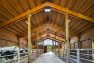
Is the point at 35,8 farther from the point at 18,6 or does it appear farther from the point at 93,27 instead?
the point at 93,27

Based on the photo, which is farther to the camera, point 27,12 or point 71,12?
point 27,12

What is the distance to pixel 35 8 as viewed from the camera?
12758 mm

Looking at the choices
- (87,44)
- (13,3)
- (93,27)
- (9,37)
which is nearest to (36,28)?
(9,37)

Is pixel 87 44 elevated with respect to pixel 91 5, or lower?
lower

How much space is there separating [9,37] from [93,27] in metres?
7.31

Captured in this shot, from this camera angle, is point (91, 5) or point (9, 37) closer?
point (91, 5)

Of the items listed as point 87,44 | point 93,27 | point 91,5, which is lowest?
point 87,44

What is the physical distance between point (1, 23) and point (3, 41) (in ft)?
8.76

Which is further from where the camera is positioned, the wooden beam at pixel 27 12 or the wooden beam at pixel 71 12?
the wooden beam at pixel 27 12

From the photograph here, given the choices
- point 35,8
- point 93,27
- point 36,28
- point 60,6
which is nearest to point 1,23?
point 35,8

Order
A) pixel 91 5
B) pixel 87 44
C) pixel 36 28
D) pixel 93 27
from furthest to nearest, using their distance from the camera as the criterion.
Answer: pixel 36 28, pixel 87 44, pixel 93 27, pixel 91 5

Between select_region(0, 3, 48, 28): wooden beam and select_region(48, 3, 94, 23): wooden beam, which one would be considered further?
select_region(0, 3, 48, 28): wooden beam

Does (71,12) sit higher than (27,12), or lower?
lower

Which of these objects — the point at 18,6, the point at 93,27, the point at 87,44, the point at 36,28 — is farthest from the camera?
the point at 36,28
